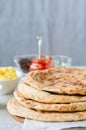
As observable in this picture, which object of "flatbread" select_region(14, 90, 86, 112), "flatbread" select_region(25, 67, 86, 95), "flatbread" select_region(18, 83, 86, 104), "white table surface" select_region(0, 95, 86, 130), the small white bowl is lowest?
"white table surface" select_region(0, 95, 86, 130)

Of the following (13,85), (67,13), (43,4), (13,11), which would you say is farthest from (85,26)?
(13,85)

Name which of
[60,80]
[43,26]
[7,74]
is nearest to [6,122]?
[60,80]

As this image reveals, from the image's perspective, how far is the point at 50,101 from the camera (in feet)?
3.62

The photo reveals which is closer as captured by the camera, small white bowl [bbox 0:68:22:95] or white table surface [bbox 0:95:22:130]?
white table surface [bbox 0:95:22:130]

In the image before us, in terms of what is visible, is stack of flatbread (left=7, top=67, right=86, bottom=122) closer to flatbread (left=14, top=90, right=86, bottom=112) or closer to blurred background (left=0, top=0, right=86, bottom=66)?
flatbread (left=14, top=90, right=86, bottom=112)

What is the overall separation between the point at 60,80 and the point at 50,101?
18cm

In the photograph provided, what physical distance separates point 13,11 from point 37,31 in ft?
1.00

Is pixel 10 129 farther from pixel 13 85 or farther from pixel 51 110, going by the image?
pixel 13 85

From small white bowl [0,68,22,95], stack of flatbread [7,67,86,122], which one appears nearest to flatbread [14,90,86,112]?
stack of flatbread [7,67,86,122]

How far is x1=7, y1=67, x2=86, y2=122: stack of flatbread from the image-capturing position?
109cm

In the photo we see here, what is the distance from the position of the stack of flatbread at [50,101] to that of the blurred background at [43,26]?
214cm

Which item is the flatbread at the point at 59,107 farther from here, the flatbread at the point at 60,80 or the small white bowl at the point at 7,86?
the small white bowl at the point at 7,86

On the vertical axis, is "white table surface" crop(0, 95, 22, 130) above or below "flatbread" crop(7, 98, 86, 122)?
below

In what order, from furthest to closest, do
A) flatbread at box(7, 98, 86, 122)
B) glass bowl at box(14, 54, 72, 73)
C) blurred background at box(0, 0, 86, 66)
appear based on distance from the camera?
blurred background at box(0, 0, 86, 66)
glass bowl at box(14, 54, 72, 73)
flatbread at box(7, 98, 86, 122)
